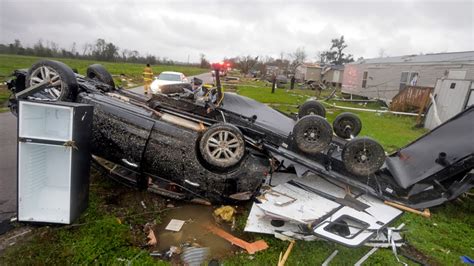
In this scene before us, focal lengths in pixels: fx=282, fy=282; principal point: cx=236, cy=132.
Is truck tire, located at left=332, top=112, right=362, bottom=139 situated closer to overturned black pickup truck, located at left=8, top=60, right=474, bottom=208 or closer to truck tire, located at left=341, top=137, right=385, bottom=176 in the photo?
overturned black pickup truck, located at left=8, top=60, right=474, bottom=208

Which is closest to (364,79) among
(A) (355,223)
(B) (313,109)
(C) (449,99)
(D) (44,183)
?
(C) (449,99)

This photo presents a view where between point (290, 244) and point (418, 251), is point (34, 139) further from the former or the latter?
point (418, 251)

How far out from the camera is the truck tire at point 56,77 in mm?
3510

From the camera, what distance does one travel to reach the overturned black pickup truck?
3.38 m

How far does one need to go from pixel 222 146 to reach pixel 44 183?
2.04m

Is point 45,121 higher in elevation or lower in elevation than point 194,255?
higher

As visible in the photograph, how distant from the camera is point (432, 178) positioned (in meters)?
3.56

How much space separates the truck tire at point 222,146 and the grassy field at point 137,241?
80 cm

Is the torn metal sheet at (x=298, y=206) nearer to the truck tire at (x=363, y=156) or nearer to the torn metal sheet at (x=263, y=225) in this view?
the torn metal sheet at (x=263, y=225)

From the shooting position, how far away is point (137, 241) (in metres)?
2.95

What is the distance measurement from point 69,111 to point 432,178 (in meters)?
4.29

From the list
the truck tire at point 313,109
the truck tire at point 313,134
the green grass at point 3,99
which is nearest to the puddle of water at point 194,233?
the truck tire at point 313,134

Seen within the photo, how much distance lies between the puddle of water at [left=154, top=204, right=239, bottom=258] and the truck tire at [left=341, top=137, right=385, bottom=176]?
1709 mm

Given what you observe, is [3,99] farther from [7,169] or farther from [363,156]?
[363,156]
